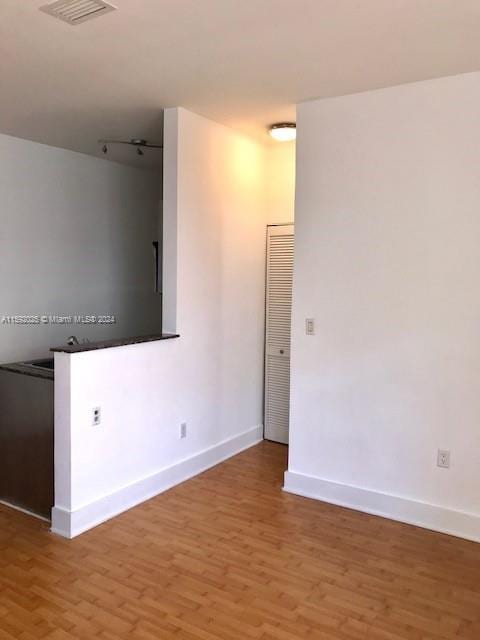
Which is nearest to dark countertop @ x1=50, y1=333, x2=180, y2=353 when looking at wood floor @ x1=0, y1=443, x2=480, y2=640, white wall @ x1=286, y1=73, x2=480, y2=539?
white wall @ x1=286, y1=73, x2=480, y2=539

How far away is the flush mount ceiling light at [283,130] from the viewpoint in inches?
152

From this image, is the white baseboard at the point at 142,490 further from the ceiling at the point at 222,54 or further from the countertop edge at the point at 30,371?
the ceiling at the point at 222,54

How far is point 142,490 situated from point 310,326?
1.50m

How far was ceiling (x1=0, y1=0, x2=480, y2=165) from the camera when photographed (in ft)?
7.29

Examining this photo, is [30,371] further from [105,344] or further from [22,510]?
[22,510]

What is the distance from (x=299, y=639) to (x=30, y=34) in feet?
9.35

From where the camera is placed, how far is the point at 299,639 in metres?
2.15

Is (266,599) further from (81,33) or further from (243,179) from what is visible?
(243,179)

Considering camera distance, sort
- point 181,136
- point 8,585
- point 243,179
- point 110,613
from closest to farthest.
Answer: point 110,613 → point 8,585 → point 181,136 → point 243,179

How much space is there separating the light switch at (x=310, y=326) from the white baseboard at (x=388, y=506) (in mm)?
948

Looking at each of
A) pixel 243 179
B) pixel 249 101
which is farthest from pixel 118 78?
pixel 243 179

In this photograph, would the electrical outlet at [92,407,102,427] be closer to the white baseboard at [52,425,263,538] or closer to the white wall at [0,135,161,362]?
the white baseboard at [52,425,263,538]

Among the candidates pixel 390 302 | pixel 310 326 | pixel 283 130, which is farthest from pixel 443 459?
pixel 283 130

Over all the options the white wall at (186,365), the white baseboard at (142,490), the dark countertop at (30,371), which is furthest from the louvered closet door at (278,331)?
the dark countertop at (30,371)
